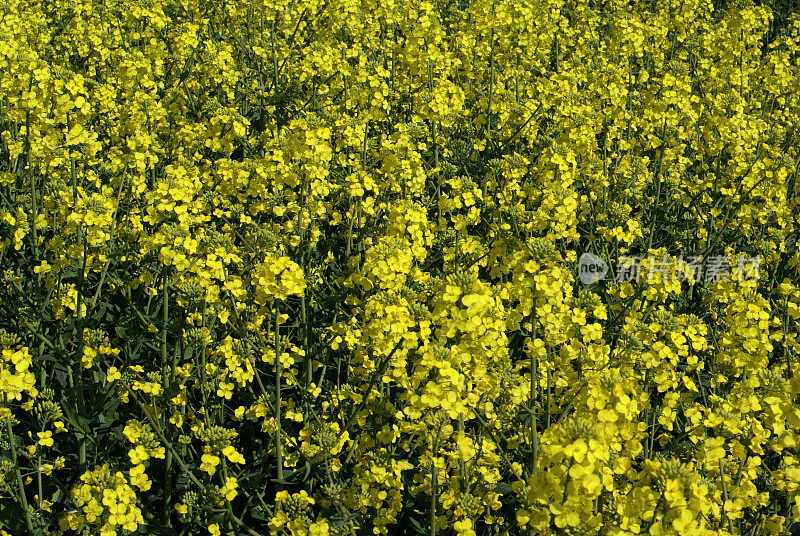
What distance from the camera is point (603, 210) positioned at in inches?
220

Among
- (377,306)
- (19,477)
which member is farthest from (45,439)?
(377,306)

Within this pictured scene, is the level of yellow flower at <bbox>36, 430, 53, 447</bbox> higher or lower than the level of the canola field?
lower

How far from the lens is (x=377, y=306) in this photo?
3.12m

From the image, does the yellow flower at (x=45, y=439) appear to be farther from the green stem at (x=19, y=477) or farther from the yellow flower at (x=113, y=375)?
the yellow flower at (x=113, y=375)

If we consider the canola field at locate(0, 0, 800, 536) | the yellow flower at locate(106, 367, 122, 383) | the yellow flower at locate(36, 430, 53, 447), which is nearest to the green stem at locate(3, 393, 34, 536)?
the canola field at locate(0, 0, 800, 536)

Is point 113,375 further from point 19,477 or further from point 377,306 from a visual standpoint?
point 377,306

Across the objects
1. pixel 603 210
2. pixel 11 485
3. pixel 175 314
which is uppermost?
pixel 603 210

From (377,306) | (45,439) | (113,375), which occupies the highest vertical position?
(377,306)

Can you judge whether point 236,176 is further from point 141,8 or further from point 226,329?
point 141,8

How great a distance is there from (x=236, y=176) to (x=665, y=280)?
2514mm

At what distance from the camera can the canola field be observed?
2.87 metres

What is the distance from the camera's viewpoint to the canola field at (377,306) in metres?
2.87

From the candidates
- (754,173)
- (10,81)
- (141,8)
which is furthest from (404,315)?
(141,8)

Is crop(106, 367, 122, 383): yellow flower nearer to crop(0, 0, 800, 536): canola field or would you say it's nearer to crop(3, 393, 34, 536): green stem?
crop(0, 0, 800, 536): canola field
